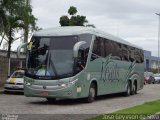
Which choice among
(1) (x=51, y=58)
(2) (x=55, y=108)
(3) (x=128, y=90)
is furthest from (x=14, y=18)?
(2) (x=55, y=108)

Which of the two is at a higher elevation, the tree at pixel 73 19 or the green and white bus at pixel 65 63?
the tree at pixel 73 19

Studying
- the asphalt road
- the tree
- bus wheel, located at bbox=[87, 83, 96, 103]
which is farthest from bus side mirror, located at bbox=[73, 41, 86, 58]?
the tree

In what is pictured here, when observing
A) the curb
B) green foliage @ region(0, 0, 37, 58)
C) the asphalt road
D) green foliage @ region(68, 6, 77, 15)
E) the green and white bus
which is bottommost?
the asphalt road

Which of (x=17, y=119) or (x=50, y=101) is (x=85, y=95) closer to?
(x=50, y=101)

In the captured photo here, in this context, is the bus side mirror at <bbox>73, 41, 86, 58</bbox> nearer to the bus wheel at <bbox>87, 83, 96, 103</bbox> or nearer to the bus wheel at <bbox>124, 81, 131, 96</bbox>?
the bus wheel at <bbox>87, 83, 96, 103</bbox>

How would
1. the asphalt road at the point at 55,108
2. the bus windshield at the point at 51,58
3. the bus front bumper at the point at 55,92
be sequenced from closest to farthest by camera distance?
the asphalt road at the point at 55,108, the bus front bumper at the point at 55,92, the bus windshield at the point at 51,58

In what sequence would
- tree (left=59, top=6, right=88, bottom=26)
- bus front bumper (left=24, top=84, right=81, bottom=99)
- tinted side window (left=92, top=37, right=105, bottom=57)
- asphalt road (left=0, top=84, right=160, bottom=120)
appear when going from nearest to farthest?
asphalt road (left=0, top=84, right=160, bottom=120)
bus front bumper (left=24, top=84, right=81, bottom=99)
tinted side window (left=92, top=37, right=105, bottom=57)
tree (left=59, top=6, right=88, bottom=26)

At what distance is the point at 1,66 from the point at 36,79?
14.0 metres

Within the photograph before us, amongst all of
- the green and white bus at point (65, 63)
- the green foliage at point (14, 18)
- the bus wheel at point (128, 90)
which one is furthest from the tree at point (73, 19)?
the green and white bus at point (65, 63)

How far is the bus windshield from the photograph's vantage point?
19391 millimetres

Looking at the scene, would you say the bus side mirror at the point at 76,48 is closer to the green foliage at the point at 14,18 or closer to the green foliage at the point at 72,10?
the green foliage at the point at 14,18

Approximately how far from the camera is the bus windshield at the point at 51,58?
63.6 feet

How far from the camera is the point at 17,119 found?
1333 centimetres

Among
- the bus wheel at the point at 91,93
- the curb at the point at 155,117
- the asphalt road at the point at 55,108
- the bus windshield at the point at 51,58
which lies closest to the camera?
the curb at the point at 155,117
